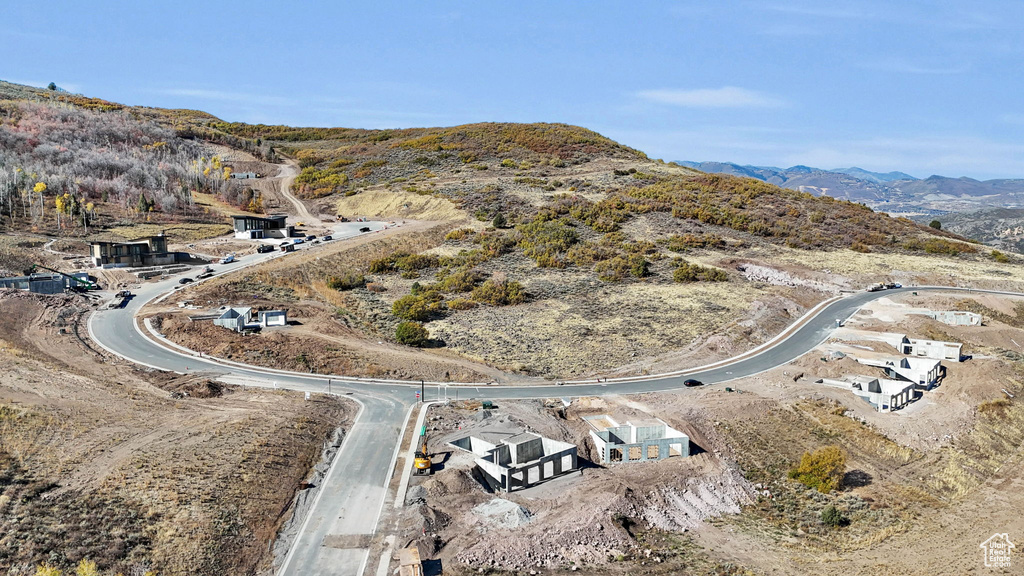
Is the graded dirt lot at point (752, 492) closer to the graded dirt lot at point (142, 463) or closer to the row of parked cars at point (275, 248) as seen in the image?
the graded dirt lot at point (142, 463)

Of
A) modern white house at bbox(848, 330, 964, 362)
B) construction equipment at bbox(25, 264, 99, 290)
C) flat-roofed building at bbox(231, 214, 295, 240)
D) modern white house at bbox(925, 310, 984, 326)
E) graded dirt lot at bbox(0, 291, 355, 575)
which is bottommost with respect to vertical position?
graded dirt lot at bbox(0, 291, 355, 575)

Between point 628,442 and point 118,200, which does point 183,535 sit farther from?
point 118,200

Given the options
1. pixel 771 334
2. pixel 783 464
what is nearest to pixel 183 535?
pixel 783 464

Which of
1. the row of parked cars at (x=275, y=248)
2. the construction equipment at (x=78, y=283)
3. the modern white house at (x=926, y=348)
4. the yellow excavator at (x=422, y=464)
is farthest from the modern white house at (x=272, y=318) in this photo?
the modern white house at (x=926, y=348)

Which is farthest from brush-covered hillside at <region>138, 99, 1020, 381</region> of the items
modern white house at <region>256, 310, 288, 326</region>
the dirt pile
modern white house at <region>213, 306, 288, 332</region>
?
the dirt pile

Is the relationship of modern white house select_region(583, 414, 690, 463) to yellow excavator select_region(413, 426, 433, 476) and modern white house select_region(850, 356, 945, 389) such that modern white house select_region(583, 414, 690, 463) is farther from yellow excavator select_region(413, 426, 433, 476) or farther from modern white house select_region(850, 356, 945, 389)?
modern white house select_region(850, 356, 945, 389)

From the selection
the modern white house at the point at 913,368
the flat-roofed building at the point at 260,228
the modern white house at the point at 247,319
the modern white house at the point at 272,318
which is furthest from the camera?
the flat-roofed building at the point at 260,228

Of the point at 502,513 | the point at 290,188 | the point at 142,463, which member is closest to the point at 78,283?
the point at 142,463
